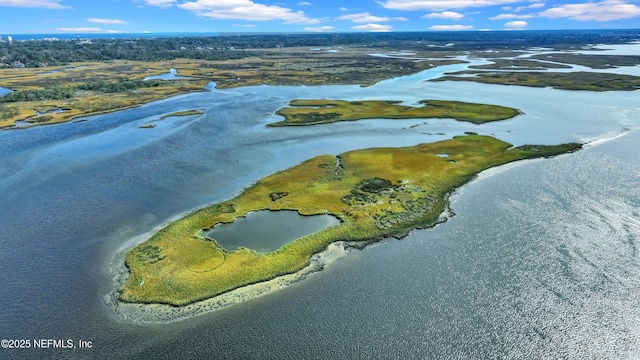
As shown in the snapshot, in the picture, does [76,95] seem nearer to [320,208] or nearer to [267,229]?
[267,229]

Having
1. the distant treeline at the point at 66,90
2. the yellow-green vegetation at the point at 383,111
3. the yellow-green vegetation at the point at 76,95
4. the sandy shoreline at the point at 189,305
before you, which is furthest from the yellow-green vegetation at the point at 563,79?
the sandy shoreline at the point at 189,305

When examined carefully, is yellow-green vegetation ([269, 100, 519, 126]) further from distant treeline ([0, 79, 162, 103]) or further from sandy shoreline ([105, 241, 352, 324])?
distant treeline ([0, 79, 162, 103])

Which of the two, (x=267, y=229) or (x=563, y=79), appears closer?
(x=267, y=229)

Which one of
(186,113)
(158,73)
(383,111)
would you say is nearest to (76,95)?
(186,113)

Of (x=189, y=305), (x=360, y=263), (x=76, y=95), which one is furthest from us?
(x=76, y=95)

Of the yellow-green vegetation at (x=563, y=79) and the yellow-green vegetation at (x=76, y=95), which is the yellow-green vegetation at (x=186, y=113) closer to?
the yellow-green vegetation at (x=76, y=95)

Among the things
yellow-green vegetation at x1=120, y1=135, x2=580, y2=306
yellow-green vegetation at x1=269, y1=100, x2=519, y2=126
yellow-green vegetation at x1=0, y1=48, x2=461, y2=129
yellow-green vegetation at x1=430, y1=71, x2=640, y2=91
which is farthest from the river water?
yellow-green vegetation at x1=430, y1=71, x2=640, y2=91

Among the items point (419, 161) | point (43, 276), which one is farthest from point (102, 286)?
point (419, 161)
